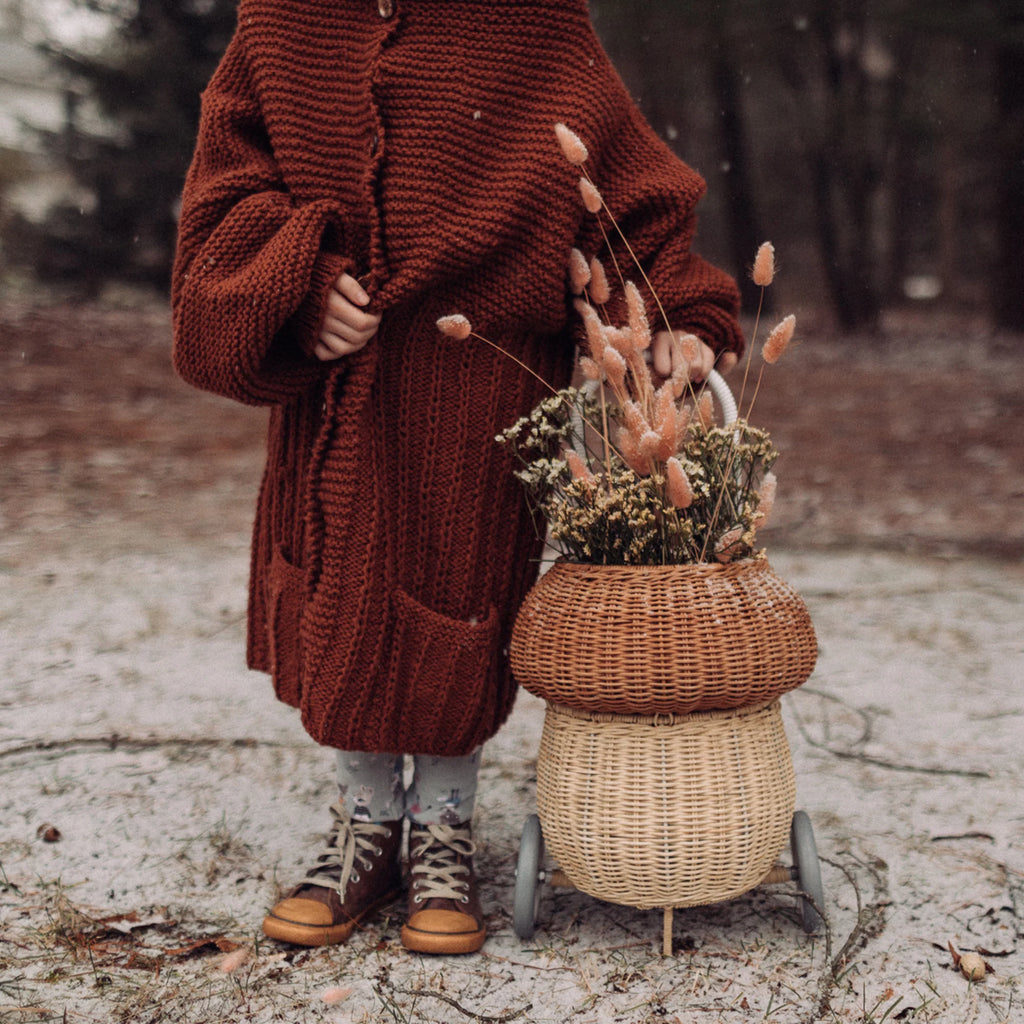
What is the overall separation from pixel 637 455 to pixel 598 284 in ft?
0.96

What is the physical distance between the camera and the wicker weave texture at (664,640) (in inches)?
65.5

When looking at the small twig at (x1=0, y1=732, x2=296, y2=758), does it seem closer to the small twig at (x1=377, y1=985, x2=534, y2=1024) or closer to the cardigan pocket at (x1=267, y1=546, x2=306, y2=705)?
the cardigan pocket at (x1=267, y1=546, x2=306, y2=705)

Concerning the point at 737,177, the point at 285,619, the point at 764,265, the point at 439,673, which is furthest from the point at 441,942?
the point at 737,177

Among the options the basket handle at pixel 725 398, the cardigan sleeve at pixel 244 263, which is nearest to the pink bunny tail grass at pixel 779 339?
the basket handle at pixel 725 398

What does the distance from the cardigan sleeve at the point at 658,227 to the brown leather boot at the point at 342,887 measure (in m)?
1.02

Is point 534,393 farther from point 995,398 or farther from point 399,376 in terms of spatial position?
point 995,398

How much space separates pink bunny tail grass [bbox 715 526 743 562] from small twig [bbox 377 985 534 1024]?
0.75 m

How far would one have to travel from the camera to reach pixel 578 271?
5.96 ft

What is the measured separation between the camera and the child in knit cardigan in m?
1.74

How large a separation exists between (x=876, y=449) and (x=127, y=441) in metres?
4.36

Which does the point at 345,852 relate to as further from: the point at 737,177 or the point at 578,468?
the point at 737,177

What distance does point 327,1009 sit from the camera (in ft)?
5.66

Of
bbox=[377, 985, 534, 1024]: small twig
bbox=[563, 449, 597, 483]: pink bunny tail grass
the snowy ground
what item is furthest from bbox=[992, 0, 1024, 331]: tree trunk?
bbox=[377, 985, 534, 1024]: small twig

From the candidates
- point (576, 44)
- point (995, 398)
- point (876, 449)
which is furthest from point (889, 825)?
point (995, 398)
